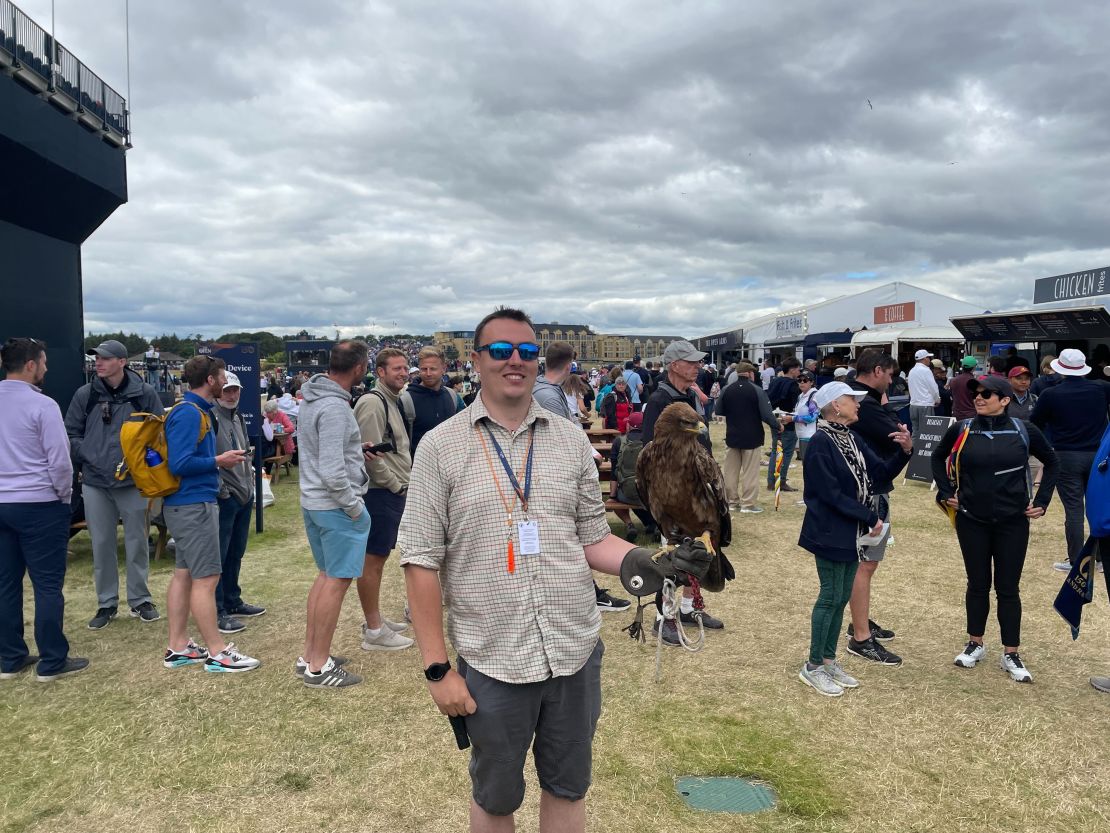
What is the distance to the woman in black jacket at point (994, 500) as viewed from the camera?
13.2 feet

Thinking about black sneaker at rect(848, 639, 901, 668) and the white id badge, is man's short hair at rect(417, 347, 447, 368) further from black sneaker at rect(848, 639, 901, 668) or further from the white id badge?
black sneaker at rect(848, 639, 901, 668)

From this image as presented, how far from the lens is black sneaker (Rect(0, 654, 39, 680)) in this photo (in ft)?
13.9

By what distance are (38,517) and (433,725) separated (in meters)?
2.80

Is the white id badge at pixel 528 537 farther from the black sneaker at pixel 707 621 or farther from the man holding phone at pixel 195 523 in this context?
the black sneaker at pixel 707 621

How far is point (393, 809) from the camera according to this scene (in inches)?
117

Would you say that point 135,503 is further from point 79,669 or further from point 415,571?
point 415,571

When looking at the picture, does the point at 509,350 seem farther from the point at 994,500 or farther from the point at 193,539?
the point at 994,500

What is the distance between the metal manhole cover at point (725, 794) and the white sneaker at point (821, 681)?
1093 mm

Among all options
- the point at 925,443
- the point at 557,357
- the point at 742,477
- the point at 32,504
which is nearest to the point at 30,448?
the point at 32,504

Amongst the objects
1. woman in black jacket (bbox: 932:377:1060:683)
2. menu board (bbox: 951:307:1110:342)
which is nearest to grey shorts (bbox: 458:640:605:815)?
woman in black jacket (bbox: 932:377:1060:683)

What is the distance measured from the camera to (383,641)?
4742 millimetres

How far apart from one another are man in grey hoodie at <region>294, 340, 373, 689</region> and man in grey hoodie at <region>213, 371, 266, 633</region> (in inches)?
38.4

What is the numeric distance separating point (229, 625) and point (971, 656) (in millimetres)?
5342

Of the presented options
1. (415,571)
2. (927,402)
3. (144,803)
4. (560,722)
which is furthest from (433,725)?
(927,402)
